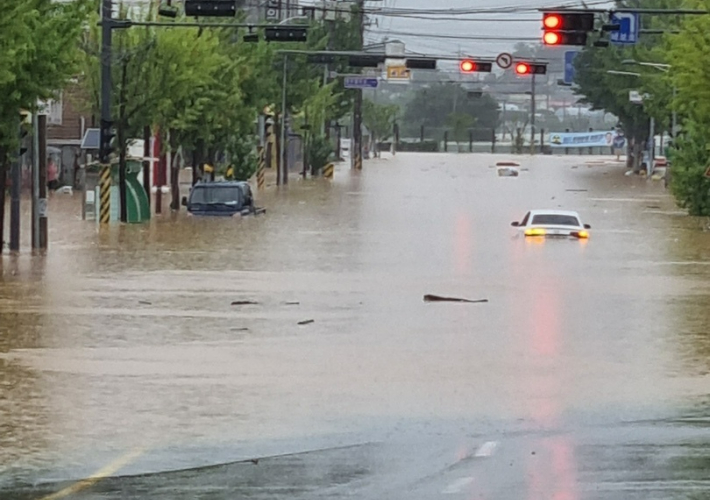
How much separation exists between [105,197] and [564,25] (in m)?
20.5

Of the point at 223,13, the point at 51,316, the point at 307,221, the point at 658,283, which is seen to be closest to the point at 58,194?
the point at 307,221

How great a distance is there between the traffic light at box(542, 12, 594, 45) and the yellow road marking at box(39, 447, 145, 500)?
2152 centimetres

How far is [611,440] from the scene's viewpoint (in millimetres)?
14188

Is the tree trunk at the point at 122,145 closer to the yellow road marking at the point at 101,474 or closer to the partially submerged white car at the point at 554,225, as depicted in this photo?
the partially submerged white car at the point at 554,225

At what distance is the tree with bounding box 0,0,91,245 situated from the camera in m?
31.7

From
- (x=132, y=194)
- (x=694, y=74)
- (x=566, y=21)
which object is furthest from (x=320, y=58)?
(x=566, y=21)

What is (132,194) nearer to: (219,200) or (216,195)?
(219,200)

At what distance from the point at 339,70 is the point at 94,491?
340ft

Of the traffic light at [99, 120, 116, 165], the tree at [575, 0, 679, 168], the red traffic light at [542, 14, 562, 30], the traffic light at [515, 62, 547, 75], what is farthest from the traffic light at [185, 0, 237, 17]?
the tree at [575, 0, 679, 168]

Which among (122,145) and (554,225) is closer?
(554,225)

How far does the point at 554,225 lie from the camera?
4888 cm

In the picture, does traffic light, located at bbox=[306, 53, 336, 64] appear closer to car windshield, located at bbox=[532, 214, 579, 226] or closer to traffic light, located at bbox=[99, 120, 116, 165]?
car windshield, located at bbox=[532, 214, 579, 226]

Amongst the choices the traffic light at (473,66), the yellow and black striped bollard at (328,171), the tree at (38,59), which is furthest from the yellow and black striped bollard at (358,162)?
the tree at (38,59)

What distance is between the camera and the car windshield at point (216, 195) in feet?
194
